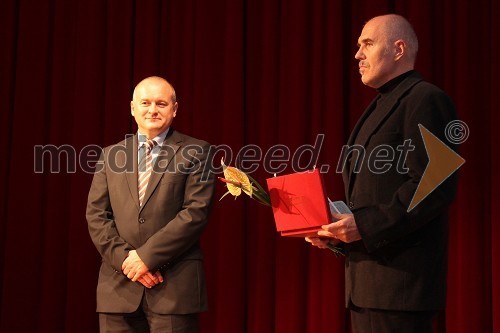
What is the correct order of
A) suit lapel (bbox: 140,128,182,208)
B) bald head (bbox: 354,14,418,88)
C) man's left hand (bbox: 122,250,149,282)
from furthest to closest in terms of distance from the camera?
suit lapel (bbox: 140,128,182,208)
man's left hand (bbox: 122,250,149,282)
bald head (bbox: 354,14,418,88)

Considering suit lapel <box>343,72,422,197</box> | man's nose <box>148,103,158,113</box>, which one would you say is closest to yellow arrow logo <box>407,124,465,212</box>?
suit lapel <box>343,72,422,197</box>

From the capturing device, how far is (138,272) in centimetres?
252

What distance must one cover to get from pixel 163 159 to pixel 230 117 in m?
1.20

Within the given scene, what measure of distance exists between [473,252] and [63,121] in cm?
261

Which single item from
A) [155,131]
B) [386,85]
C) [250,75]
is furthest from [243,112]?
[386,85]

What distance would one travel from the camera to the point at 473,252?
335cm

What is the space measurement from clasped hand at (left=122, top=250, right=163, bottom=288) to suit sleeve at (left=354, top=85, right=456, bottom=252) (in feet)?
3.22

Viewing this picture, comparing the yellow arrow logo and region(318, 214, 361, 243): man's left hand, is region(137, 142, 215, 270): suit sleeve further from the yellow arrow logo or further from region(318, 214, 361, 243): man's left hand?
the yellow arrow logo

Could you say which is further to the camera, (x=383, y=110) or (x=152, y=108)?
(x=152, y=108)

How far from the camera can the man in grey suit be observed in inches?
100

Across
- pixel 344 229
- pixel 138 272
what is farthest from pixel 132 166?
pixel 344 229

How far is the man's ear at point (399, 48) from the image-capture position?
215cm

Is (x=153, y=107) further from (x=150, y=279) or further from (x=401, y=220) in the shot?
(x=401, y=220)

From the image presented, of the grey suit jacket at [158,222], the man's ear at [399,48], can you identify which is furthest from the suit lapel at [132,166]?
the man's ear at [399,48]
